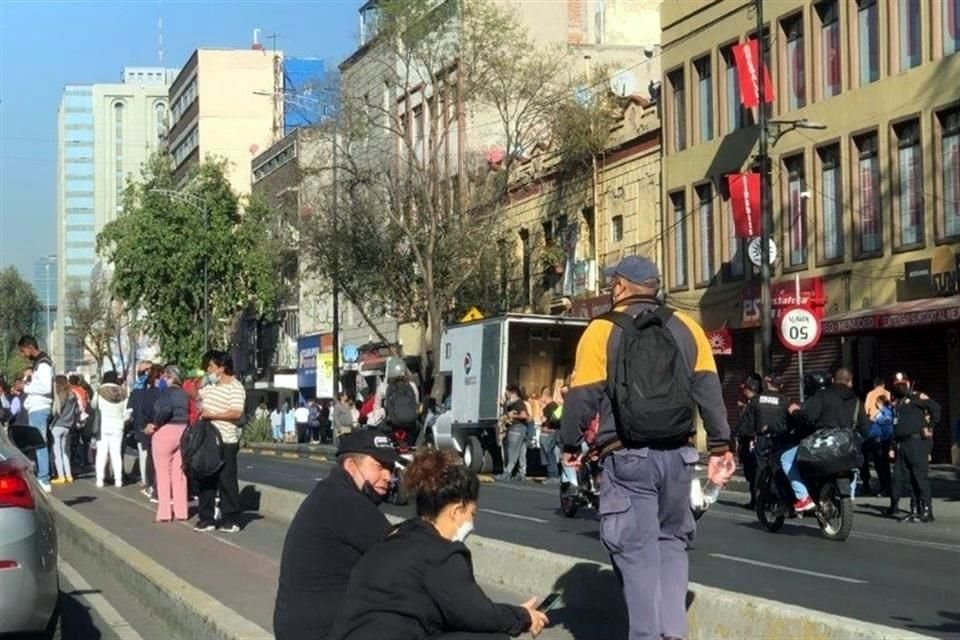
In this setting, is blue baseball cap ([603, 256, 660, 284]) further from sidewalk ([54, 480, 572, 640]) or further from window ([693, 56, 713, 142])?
window ([693, 56, 713, 142])

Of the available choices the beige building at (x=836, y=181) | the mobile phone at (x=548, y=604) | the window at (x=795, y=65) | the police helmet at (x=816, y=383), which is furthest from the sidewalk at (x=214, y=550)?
the window at (x=795, y=65)

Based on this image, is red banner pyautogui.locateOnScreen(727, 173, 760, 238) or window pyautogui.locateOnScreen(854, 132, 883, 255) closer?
window pyautogui.locateOnScreen(854, 132, 883, 255)

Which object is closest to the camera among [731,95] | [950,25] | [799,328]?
[799,328]

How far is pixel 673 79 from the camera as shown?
4156 centimetres

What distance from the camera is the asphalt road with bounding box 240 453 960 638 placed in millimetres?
11141

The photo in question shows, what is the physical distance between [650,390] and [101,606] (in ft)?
19.7

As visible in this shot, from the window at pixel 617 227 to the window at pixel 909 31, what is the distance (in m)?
13.3

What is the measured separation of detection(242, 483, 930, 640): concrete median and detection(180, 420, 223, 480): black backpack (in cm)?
410

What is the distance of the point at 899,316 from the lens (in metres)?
29.6

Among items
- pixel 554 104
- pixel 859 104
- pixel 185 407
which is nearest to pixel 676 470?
pixel 185 407

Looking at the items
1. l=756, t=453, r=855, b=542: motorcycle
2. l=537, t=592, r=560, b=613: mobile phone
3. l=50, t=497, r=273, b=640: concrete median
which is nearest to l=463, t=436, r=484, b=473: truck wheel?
l=756, t=453, r=855, b=542: motorcycle

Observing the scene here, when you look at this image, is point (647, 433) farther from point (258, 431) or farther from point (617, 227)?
point (258, 431)

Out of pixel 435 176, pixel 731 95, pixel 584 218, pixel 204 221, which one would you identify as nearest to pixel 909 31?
pixel 731 95

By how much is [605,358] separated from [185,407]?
1014cm
